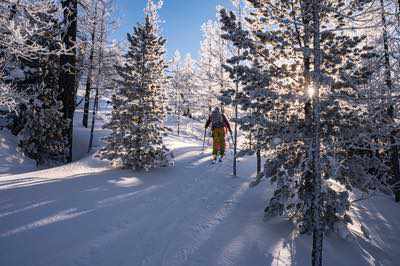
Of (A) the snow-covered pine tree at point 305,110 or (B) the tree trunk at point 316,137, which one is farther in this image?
(A) the snow-covered pine tree at point 305,110

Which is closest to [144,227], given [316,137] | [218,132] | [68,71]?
[316,137]

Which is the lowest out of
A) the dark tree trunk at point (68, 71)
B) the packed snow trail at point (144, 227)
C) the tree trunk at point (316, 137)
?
the packed snow trail at point (144, 227)

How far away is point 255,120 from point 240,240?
86.8 inches

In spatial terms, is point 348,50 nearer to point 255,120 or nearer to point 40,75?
point 255,120

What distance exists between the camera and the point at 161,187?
7.19 m

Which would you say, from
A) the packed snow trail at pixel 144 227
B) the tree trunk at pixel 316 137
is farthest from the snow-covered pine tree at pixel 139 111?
the tree trunk at pixel 316 137

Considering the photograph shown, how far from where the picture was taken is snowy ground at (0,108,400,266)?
3.91m

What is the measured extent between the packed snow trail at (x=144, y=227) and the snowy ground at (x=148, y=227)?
0.01 meters

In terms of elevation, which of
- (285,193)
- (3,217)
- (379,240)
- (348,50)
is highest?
(348,50)

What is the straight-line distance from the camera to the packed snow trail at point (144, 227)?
390 cm

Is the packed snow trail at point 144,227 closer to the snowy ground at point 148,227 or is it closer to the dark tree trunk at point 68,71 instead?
the snowy ground at point 148,227

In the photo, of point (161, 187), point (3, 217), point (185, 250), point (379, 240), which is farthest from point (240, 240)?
point (379, 240)

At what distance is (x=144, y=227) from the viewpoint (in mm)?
4781

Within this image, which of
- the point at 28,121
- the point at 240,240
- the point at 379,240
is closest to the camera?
the point at 240,240
